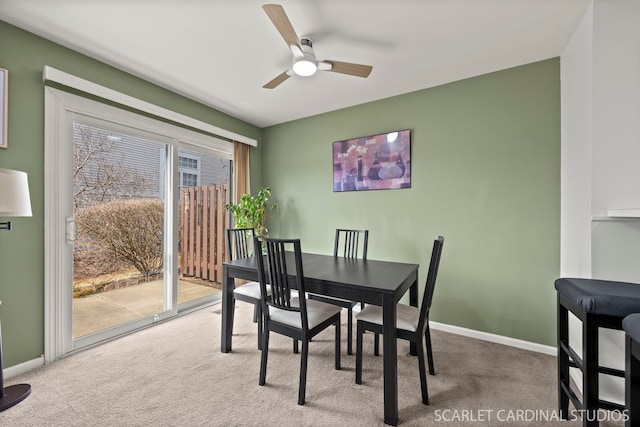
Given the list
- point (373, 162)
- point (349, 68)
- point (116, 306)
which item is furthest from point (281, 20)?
point (116, 306)

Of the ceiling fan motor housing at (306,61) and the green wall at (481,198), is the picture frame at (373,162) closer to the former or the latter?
the green wall at (481,198)

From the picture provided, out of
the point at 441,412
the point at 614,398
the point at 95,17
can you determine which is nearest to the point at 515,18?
the point at 614,398

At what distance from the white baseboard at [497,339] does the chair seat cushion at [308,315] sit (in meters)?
1.49

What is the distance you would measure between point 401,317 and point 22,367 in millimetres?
2852

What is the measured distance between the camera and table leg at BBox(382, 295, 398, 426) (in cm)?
151

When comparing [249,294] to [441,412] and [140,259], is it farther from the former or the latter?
[441,412]

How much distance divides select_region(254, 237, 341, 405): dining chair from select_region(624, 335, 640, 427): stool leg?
147 cm

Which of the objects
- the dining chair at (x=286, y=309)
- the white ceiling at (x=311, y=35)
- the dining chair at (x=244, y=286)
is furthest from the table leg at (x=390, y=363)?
the white ceiling at (x=311, y=35)

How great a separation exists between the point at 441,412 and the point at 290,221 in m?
2.86

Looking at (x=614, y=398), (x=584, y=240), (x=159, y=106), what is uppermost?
(x=159, y=106)

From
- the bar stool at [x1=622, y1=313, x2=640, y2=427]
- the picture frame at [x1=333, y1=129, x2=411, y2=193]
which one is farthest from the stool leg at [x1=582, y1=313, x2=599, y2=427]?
the picture frame at [x1=333, y1=129, x2=411, y2=193]

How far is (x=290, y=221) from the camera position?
13.0 ft

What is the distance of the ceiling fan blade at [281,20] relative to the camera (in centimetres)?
145

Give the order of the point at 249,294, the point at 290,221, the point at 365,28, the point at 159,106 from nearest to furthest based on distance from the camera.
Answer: the point at 365,28 → the point at 249,294 → the point at 159,106 → the point at 290,221
